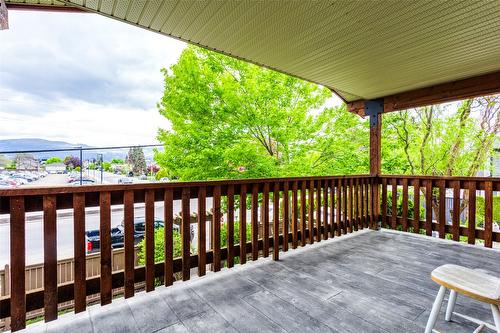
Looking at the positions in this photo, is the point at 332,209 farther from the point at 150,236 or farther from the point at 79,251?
the point at 79,251

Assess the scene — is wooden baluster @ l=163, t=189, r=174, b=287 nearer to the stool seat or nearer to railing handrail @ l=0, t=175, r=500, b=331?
railing handrail @ l=0, t=175, r=500, b=331

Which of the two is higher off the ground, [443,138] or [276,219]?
[443,138]

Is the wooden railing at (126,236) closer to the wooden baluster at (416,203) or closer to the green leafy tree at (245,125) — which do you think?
the wooden baluster at (416,203)

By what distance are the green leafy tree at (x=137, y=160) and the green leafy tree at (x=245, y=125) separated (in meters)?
1.56

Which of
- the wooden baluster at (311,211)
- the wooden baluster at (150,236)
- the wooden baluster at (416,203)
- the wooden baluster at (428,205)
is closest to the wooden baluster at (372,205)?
the wooden baluster at (416,203)

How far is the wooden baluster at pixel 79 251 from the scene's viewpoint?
171 centimetres

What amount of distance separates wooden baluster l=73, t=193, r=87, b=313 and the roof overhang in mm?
1473

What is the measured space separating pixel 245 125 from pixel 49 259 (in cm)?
596

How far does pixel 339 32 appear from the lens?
91.0 inches

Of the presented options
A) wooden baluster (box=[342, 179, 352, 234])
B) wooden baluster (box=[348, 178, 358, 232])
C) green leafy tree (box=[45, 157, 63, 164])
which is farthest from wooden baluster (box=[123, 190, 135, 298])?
green leafy tree (box=[45, 157, 63, 164])

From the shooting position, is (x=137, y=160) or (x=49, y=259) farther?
(x=137, y=160)

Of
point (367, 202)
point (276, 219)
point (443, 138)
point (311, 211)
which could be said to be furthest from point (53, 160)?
point (443, 138)

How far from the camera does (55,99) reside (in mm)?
13789

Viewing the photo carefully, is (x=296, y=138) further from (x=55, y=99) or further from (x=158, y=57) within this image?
(x=55, y=99)
